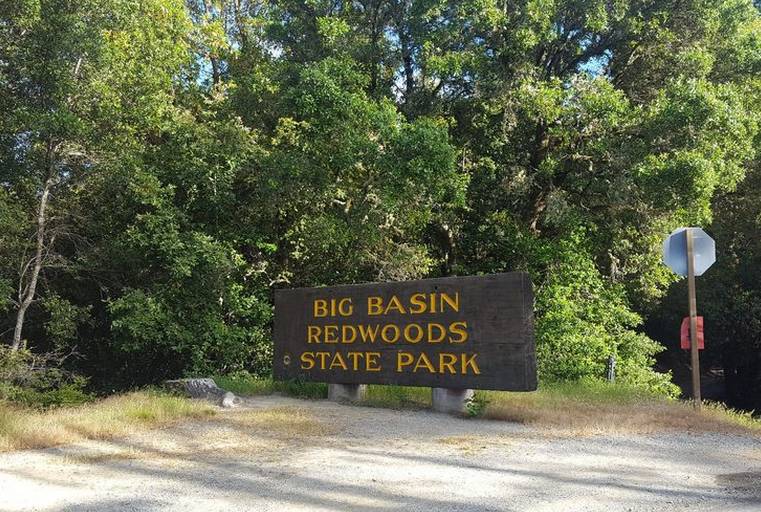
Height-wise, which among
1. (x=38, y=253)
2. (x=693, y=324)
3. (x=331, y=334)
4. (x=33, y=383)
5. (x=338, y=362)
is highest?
(x=38, y=253)

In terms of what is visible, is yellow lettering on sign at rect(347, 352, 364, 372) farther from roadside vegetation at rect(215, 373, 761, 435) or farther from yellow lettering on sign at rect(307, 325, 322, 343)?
yellow lettering on sign at rect(307, 325, 322, 343)

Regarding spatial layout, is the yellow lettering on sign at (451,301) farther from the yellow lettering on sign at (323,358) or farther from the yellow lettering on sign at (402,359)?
the yellow lettering on sign at (323,358)

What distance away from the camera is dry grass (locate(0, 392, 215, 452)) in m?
7.84

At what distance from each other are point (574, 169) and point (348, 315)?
875cm

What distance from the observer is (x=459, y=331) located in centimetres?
1052

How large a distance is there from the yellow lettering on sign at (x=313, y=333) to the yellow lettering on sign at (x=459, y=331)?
2682 millimetres

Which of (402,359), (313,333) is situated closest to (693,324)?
(402,359)

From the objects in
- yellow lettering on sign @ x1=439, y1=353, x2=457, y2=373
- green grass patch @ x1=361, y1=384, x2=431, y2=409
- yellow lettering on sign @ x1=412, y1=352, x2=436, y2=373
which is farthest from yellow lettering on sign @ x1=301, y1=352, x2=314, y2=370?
yellow lettering on sign @ x1=439, y1=353, x2=457, y2=373

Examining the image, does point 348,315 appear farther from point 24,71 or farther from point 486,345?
point 24,71

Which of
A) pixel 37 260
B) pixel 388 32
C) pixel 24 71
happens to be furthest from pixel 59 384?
pixel 388 32

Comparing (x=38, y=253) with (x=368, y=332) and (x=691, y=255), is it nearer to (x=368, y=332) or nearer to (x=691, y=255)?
(x=368, y=332)

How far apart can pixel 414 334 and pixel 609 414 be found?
10.2ft

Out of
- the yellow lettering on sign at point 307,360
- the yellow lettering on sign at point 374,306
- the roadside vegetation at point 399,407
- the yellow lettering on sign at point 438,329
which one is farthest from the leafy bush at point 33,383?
the yellow lettering on sign at point 438,329

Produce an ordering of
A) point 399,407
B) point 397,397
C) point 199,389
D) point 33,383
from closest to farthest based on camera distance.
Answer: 1. point 399,407
2. point 397,397
3. point 199,389
4. point 33,383
